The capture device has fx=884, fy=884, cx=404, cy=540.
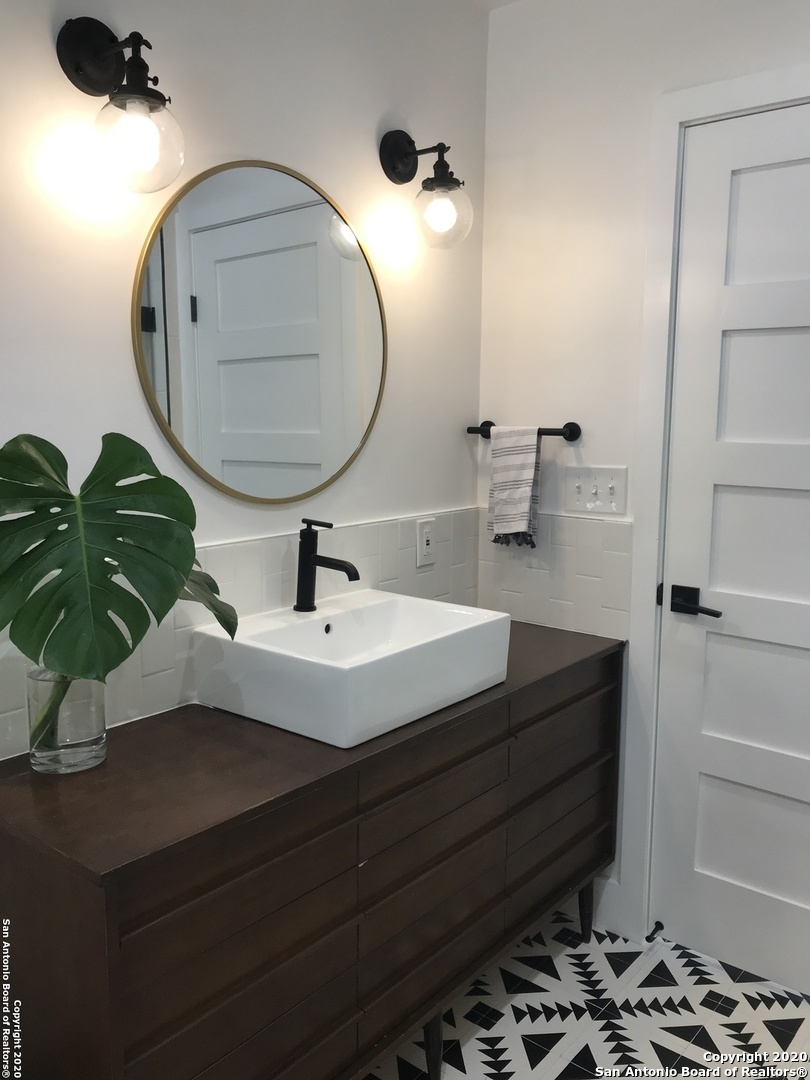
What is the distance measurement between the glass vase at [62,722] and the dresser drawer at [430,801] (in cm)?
50

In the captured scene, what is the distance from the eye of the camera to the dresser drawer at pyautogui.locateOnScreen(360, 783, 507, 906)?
1625mm

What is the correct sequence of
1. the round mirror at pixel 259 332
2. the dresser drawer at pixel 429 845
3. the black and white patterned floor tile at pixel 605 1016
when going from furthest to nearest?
1. the black and white patterned floor tile at pixel 605 1016
2. the round mirror at pixel 259 332
3. the dresser drawer at pixel 429 845

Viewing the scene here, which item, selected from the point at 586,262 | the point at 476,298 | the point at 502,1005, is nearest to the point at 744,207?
the point at 586,262

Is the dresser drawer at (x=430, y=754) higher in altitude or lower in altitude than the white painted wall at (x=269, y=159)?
lower

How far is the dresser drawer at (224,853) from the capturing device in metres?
1.21

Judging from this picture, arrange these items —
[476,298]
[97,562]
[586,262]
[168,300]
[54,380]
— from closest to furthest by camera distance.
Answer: [97,562] < [54,380] < [168,300] < [586,262] < [476,298]

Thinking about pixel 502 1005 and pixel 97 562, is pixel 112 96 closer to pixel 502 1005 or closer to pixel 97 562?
pixel 97 562

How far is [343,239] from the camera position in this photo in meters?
2.11

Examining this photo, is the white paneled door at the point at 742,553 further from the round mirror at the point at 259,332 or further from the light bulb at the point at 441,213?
the round mirror at the point at 259,332

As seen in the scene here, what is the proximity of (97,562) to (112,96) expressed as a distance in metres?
0.80

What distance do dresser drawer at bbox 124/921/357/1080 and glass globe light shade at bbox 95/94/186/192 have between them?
52.8 inches

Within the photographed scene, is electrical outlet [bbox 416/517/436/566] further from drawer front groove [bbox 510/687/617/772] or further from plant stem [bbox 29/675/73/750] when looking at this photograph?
plant stem [bbox 29/675/73/750]

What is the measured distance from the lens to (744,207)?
2105 mm

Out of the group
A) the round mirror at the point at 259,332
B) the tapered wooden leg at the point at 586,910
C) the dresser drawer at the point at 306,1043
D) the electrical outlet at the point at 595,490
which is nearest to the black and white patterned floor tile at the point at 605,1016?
the tapered wooden leg at the point at 586,910
